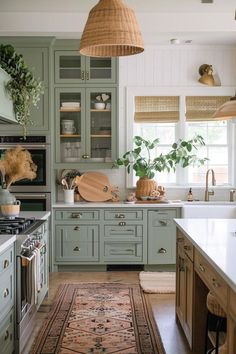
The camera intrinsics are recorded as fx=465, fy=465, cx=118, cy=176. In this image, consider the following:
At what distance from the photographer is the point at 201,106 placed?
236 inches

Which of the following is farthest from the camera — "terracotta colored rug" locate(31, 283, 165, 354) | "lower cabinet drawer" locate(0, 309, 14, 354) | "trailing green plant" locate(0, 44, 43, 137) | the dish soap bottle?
the dish soap bottle

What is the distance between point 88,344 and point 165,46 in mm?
3885

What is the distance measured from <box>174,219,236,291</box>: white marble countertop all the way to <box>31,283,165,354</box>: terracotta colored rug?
2.92ft

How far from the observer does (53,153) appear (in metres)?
5.53

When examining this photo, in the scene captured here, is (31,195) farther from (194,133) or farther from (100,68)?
(194,133)

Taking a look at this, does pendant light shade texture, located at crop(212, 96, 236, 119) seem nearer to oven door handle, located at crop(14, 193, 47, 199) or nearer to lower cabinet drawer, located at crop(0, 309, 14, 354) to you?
lower cabinet drawer, located at crop(0, 309, 14, 354)

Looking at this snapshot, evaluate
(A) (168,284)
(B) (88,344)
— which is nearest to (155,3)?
(A) (168,284)

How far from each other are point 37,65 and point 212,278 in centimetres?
355

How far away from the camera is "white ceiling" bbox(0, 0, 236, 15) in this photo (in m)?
4.60

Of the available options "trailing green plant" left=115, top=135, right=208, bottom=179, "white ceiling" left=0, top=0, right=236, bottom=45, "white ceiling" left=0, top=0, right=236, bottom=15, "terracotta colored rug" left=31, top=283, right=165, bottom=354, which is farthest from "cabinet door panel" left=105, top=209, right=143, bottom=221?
"white ceiling" left=0, top=0, right=236, bottom=15

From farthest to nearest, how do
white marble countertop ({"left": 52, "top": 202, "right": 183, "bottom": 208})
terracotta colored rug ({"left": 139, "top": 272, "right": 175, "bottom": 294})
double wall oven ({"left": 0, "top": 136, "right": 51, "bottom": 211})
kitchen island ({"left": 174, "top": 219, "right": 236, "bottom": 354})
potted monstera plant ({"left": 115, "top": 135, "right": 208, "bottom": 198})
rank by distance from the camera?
1. potted monstera plant ({"left": 115, "top": 135, "right": 208, "bottom": 198})
2. white marble countertop ({"left": 52, "top": 202, "right": 183, "bottom": 208})
3. double wall oven ({"left": 0, "top": 136, "right": 51, "bottom": 211})
4. terracotta colored rug ({"left": 139, "top": 272, "right": 175, "bottom": 294})
5. kitchen island ({"left": 174, "top": 219, "right": 236, "bottom": 354})

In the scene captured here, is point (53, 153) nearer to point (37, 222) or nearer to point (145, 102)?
point (145, 102)

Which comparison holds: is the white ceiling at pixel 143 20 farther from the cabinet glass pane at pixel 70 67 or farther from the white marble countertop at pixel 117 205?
the white marble countertop at pixel 117 205

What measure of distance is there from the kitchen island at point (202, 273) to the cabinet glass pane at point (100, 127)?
1.97 meters
